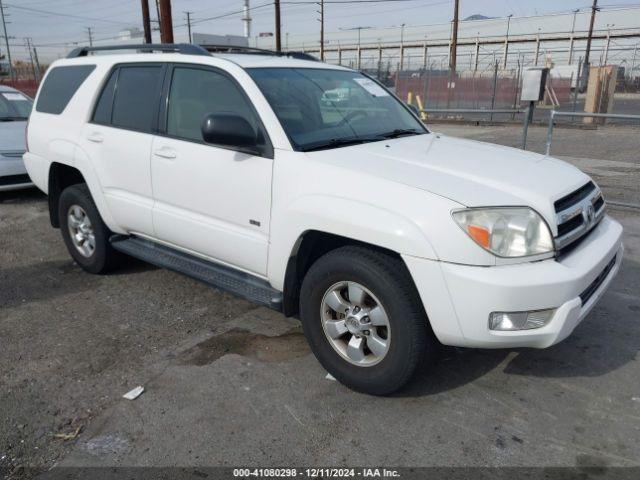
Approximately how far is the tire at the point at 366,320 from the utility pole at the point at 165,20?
47.3 feet

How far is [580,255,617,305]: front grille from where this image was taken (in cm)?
284

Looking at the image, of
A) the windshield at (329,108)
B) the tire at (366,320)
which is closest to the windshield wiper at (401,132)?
the windshield at (329,108)

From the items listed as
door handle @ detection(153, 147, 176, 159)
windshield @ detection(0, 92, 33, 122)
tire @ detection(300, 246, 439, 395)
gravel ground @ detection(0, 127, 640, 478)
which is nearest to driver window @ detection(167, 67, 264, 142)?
door handle @ detection(153, 147, 176, 159)

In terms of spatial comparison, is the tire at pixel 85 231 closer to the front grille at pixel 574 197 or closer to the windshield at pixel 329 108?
the windshield at pixel 329 108

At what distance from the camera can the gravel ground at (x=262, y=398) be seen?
2.64 m

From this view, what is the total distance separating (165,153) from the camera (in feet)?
12.6

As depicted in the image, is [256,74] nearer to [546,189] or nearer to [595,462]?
[546,189]

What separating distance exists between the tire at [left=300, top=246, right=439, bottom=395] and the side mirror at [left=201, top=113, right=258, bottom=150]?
0.86 meters

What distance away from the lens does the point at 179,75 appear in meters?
3.93

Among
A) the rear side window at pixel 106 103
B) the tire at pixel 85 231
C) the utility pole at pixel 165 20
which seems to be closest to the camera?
the rear side window at pixel 106 103

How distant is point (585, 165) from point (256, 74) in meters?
8.70

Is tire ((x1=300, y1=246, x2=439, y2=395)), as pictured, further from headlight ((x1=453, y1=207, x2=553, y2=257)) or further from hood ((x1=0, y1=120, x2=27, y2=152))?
hood ((x1=0, y1=120, x2=27, y2=152))

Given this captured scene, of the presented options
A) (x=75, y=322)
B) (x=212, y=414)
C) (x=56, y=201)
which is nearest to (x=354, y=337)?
(x=212, y=414)

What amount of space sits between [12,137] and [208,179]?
19.3 feet
